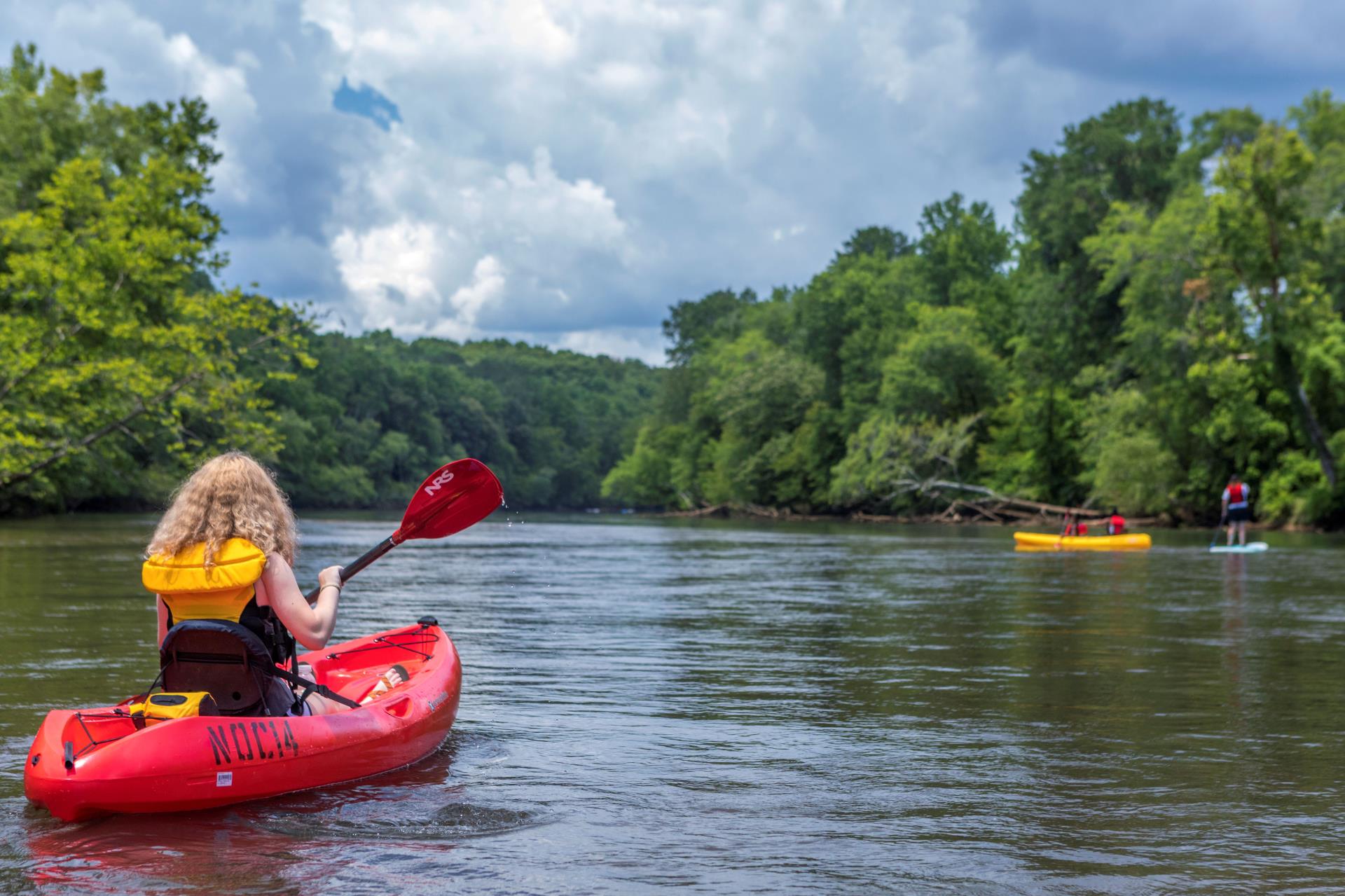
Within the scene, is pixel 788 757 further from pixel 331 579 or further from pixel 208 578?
pixel 208 578

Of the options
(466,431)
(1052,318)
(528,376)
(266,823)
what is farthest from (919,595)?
(528,376)

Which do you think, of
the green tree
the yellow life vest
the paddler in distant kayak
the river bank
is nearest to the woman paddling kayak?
the yellow life vest

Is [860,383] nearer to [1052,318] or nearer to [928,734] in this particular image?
[1052,318]

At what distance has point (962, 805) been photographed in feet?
17.3

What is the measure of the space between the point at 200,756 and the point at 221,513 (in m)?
0.91

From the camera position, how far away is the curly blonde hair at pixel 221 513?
4.97 meters

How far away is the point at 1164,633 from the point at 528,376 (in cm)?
12091

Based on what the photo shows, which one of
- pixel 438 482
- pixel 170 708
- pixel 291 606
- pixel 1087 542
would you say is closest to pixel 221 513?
pixel 291 606

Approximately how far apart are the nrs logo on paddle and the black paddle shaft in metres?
0.32

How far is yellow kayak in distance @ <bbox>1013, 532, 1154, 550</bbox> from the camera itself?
2734 centimetres

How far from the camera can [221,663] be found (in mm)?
5117

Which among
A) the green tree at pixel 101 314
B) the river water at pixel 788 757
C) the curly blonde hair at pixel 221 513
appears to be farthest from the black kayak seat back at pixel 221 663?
the green tree at pixel 101 314

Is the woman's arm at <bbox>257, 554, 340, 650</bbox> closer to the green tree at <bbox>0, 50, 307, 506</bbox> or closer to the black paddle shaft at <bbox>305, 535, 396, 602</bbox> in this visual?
the black paddle shaft at <bbox>305, 535, 396, 602</bbox>

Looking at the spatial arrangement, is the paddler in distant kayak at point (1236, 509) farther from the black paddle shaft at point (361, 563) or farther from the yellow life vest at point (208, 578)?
the yellow life vest at point (208, 578)
